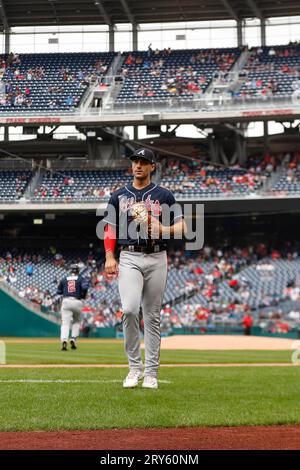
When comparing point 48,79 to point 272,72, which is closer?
point 272,72

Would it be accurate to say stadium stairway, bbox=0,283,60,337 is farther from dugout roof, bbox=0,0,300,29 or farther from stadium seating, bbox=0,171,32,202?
dugout roof, bbox=0,0,300,29

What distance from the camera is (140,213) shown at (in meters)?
6.99

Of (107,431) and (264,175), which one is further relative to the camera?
(264,175)

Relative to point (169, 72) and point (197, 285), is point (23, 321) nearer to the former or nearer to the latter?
point (197, 285)

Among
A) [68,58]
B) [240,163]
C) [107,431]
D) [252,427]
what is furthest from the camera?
[68,58]

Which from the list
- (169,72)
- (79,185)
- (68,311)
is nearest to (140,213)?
(68,311)

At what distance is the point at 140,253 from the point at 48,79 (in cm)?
3356

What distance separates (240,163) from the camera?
3738cm

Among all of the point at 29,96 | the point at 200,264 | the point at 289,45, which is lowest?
the point at 200,264

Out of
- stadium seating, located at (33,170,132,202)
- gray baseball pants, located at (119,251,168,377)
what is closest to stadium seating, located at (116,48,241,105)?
stadium seating, located at (33,170,132,202)
